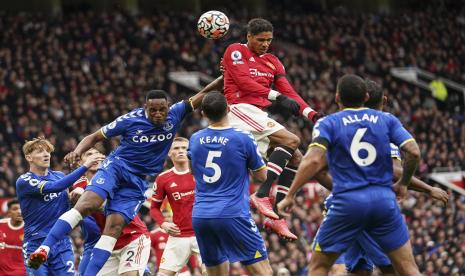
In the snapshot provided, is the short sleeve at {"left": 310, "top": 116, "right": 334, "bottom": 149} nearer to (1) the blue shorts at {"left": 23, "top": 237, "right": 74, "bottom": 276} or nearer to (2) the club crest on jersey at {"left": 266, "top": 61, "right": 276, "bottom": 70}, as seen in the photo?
(2) the club crest on jersey at {"left": 266, "top": 61, "right": 276, "bottom": 70}

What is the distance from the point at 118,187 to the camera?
12641mm

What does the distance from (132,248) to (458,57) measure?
30960 millimetres

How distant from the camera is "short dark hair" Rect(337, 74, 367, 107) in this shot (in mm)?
10031

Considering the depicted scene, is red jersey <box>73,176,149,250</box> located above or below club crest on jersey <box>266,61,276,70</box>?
below

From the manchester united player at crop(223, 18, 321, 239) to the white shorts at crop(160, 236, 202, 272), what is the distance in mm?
2073

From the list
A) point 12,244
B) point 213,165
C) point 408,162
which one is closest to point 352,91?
point 408,162

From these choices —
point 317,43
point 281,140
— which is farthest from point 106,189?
point 317,43

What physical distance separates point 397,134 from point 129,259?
4862mm

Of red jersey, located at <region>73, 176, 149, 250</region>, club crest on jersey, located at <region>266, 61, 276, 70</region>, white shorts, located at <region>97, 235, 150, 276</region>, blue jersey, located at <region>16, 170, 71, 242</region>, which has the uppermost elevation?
club crest on jersey, located at <region>266, 61, 276, 70</region>

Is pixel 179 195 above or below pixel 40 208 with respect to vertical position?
below

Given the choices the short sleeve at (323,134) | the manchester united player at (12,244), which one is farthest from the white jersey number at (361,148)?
the manchester united player at (12,244)

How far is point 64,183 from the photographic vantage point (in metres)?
12.5

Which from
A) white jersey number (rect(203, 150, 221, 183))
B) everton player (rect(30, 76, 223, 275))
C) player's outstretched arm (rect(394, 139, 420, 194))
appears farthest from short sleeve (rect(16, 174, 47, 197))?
player's outstretched arm (rect(394, 139, 420, 194))

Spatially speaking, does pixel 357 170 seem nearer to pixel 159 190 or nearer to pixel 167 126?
pixel 167 126
